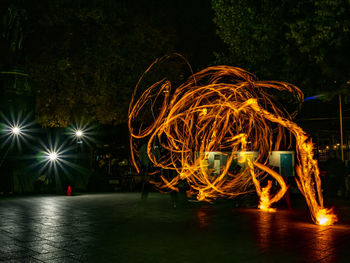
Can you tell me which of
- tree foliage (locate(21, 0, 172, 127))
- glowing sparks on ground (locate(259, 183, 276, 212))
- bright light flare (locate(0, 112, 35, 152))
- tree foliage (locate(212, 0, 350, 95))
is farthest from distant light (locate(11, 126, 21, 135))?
glowing sparks on ground (locate(259, 183, 276, 212))

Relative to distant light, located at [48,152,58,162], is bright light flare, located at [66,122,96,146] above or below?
above

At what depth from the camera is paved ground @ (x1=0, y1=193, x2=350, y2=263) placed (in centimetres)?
645

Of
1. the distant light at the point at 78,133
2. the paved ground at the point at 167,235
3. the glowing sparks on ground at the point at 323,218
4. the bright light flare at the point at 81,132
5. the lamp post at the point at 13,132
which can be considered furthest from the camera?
the bright light flare at the point at 81,132

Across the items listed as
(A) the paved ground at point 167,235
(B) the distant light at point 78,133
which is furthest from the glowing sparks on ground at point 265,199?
(B) the distant light at point 78,133

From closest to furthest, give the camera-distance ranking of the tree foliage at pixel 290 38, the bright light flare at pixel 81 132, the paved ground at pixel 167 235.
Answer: the paved ground at pixel 167 235 → the tree foliage at pixel 290 38 → the bright light flare at pixel 81 132

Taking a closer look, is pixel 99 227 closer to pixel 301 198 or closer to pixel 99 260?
pixel 99 260

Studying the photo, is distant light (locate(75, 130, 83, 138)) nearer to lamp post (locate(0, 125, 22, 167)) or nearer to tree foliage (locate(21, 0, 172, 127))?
tree foliage (locate(21, 0, 172, 127))

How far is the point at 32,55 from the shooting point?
19750mm

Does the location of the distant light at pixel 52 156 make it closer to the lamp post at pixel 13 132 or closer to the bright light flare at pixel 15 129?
the bright light flare at pixel 15 129

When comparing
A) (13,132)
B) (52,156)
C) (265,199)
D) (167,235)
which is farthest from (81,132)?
(167,235)

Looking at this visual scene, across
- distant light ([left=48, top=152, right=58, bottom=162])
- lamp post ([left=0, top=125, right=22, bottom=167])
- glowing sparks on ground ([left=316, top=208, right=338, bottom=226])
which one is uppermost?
lamp post ([left=0, top=125, right=22, bottom=167])

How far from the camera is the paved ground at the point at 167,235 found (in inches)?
254

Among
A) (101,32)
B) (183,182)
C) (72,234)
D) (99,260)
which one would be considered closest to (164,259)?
(99,260)

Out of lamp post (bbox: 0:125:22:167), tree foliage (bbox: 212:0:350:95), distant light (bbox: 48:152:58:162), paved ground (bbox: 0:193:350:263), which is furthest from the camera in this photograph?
distant light (bbox: 48:152:58:162)
